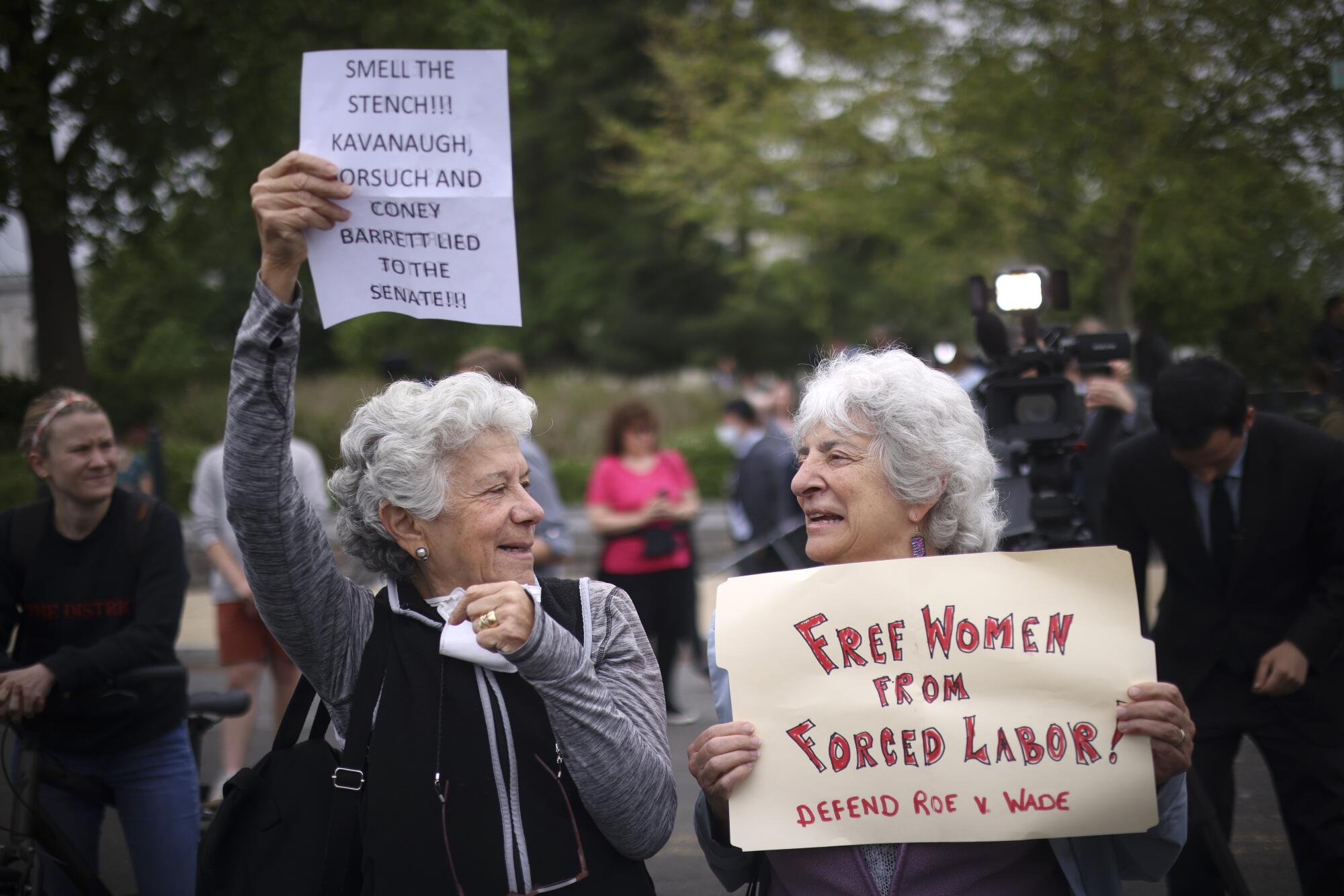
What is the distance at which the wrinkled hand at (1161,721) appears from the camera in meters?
2.29

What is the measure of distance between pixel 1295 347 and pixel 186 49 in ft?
21.0

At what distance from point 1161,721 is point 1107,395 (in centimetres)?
384

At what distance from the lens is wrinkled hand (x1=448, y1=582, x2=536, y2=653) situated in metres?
2.25

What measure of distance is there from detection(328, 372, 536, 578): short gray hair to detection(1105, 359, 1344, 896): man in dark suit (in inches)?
82.5

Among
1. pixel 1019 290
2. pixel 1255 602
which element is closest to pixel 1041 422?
pixel 1019 290

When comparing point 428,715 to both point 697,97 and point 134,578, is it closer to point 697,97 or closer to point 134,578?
point 134,578

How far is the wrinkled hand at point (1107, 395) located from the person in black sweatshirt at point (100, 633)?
393 centimetres

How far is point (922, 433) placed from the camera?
2615 mm

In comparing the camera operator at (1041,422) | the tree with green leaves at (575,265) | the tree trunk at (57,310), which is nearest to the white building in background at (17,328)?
the tree trunk at (57,310)

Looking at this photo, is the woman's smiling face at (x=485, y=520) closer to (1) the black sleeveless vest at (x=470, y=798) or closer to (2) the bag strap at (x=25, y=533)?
(1) the black sleeveless vest at (x=470, y=798)

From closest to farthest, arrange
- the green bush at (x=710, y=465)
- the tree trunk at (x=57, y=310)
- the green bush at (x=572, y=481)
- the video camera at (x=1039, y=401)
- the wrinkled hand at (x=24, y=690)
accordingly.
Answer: the wrinkled hand at (x=24, y=690) → the video camera at (x=1039, y=401) → the tree trunk at (x=57, y=310) → the green bush at (x=572, y=481) → the green bush at (x=710, y=465)

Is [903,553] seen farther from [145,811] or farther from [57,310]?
[57,310]

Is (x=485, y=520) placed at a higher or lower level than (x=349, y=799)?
higher

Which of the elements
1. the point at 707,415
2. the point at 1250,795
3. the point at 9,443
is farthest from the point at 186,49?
the point at 707,415
